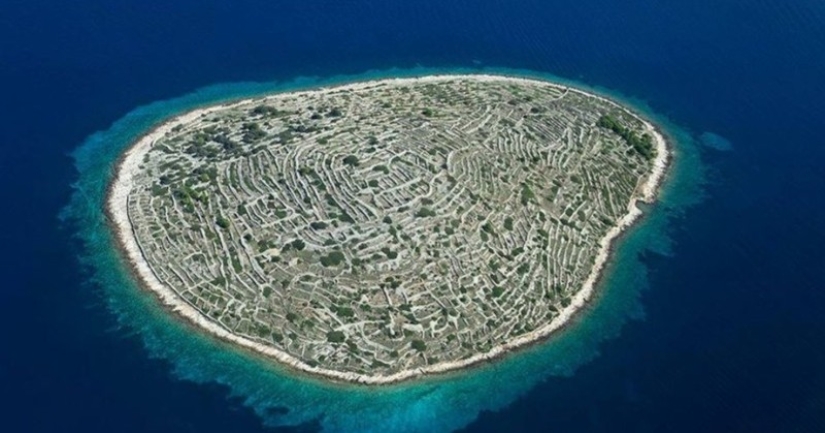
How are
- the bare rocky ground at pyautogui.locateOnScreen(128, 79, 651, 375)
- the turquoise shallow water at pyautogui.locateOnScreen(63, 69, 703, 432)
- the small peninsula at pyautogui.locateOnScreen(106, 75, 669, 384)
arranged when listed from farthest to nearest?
the bare rocky ground at pyautogui.locateOnScreen(128, 79, 651, 375), the small peninsula at pyautogui.locateOnScreen(106, 75, 669, 384), the turquoise shallow water at pyautogui.locateOnScreen(63, 69, 703, 432)

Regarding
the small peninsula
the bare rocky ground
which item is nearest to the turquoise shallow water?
the small peninsula

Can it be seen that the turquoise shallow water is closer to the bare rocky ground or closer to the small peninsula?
the small peninsula

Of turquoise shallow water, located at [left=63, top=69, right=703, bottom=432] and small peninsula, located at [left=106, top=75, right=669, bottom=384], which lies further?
small peninsula, located at [left=106, top=75, right=669, bottom=384]

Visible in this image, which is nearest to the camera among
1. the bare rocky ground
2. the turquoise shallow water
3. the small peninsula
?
the turquoise shallow water

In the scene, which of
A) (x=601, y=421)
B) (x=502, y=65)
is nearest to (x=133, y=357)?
(x=601, y=421)

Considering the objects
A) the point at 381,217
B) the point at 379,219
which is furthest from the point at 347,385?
the point at 381,217

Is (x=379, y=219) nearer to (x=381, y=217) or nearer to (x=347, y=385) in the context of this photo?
(x=381, y=217)

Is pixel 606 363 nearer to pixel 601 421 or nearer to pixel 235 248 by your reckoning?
pixel 601 421
